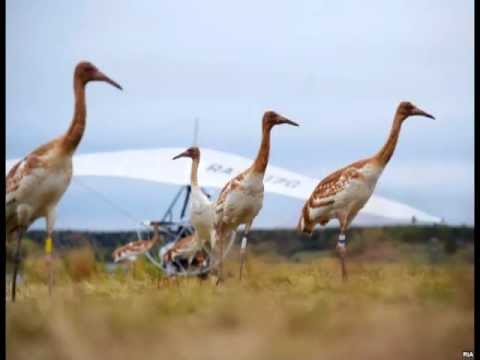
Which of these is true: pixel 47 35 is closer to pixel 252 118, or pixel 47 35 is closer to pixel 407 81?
pixel 252 118

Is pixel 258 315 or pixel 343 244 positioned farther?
pixel 343 244

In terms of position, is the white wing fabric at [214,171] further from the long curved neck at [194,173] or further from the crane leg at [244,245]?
the crane leg at [244,245]

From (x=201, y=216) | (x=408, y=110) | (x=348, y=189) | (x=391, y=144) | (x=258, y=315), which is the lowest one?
(x=258, y=315)

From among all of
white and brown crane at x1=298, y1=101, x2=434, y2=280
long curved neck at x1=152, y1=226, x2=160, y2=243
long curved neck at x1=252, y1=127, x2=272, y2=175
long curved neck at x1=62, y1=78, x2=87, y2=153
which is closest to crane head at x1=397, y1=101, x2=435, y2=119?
white and brown crane at x1=298, y1=101, x2=434, y2=280

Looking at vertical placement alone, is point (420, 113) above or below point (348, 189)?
above

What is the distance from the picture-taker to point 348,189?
265 cm

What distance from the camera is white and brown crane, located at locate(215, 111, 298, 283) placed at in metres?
2.66

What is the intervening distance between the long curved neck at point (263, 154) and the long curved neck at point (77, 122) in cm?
53

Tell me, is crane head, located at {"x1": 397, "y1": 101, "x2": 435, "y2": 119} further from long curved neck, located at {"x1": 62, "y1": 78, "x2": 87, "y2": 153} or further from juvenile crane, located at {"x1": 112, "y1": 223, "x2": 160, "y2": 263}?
long curved neck, located at {"x1": 62, "y1": 78, "x2": 87, "y2": 153}

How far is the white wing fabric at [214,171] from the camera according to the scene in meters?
2.64

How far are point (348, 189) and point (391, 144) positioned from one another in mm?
187

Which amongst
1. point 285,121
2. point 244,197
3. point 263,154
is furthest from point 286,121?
point 244,197

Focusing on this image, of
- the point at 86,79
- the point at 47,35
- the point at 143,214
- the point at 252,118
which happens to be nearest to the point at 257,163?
the point at 252,118

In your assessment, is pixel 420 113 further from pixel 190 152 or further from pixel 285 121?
pixel 190 152
